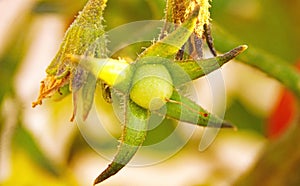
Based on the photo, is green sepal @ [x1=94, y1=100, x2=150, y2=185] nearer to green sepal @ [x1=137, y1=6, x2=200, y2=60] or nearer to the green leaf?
green sepal @ [x1=137, y1=6, x2=200, y2=60]

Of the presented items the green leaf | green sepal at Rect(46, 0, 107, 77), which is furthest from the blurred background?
green sepal at Rect(46, 0, 107, 77)

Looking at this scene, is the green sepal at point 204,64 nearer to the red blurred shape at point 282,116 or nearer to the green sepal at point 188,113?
the green sepal at point 188,113

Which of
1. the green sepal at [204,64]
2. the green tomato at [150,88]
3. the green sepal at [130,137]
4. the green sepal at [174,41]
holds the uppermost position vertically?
the green sepal at [174,41]

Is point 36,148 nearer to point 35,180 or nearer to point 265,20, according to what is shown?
point 35,180

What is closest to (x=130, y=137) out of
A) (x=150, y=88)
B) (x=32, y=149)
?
(x=150, y=88)

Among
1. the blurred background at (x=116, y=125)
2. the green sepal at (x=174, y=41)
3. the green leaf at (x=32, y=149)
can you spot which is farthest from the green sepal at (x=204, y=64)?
the green leaf at (x=32, y=149)

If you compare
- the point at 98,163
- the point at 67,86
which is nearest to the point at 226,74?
the point at 98,163
